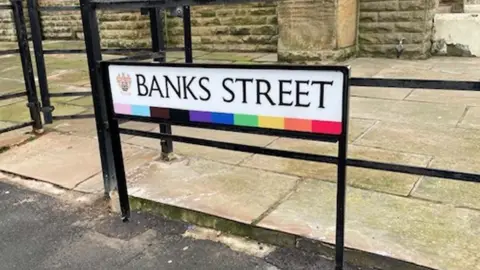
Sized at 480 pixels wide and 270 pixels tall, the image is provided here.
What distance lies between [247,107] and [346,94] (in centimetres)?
53

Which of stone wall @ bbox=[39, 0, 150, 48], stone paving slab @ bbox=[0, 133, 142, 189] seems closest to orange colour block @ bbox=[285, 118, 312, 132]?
stone paving slab @ bbox=[0, 133, 142, 189]

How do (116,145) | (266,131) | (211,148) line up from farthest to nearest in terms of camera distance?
(211,148), (116,145), (266,131)

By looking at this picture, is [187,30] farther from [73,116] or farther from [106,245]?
[73,116]

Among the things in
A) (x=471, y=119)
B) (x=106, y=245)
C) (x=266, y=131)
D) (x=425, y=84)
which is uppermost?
(x=425, y=84)

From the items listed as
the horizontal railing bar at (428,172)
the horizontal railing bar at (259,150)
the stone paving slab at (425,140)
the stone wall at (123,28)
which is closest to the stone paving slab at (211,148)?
the stone paving slab at (425,140)

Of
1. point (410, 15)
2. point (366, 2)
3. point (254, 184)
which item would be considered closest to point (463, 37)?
point (410, 15)

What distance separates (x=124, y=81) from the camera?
2883 mm

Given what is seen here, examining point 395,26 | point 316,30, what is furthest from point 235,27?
point 395,26

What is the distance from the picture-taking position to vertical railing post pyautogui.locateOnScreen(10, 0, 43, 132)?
15.1 ft

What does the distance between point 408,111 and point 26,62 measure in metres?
3.92

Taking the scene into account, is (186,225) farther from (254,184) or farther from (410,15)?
A: (410,15)

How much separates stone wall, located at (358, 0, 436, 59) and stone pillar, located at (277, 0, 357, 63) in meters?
0.24

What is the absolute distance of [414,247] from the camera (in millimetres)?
2500

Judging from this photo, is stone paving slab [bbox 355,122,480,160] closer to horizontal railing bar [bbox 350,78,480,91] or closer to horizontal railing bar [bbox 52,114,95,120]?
horizontal railing bar [bbox 350,78,480,91]
